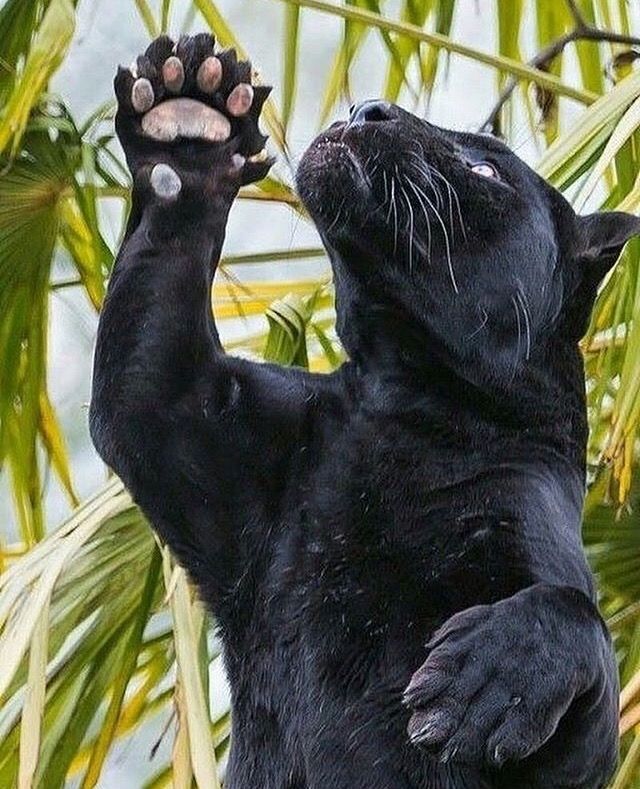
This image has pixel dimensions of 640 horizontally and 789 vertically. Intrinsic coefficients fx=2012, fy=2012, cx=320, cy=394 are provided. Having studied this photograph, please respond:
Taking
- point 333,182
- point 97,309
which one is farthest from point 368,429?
point 97,309

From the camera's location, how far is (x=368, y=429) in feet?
6.18

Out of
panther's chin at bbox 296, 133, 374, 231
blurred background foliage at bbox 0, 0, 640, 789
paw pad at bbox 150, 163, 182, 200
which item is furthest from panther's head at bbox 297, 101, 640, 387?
blurred background foliage at bbox 0, 0, 640, 789

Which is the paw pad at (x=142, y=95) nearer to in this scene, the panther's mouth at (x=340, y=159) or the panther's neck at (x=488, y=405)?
the panther's mouth at (x=340, y=159)

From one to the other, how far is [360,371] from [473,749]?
55cm

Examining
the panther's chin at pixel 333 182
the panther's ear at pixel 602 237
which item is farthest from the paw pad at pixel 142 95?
the panther's ear at pixel 602 237

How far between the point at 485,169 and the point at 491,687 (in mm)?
642

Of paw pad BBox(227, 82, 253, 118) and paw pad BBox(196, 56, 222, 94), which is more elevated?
paw pad BBox(196, 56, 222, 94)

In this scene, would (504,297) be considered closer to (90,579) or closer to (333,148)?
(333,148)

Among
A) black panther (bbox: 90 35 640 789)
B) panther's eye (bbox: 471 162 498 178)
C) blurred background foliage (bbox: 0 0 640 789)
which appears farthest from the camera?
blurred background foliage (bbox: 0 0 640 789)

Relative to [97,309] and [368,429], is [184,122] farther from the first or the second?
[97,309]

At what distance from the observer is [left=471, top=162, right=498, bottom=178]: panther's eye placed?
6.46 feet

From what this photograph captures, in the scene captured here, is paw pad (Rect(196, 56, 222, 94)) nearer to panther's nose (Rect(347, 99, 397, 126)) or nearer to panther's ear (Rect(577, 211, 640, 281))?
panther's nose (Rect(347, 99, 397, 126))

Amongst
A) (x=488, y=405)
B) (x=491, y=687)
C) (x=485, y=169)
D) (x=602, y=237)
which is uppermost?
(x=485, y=169)

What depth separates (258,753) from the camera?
5.81ft
